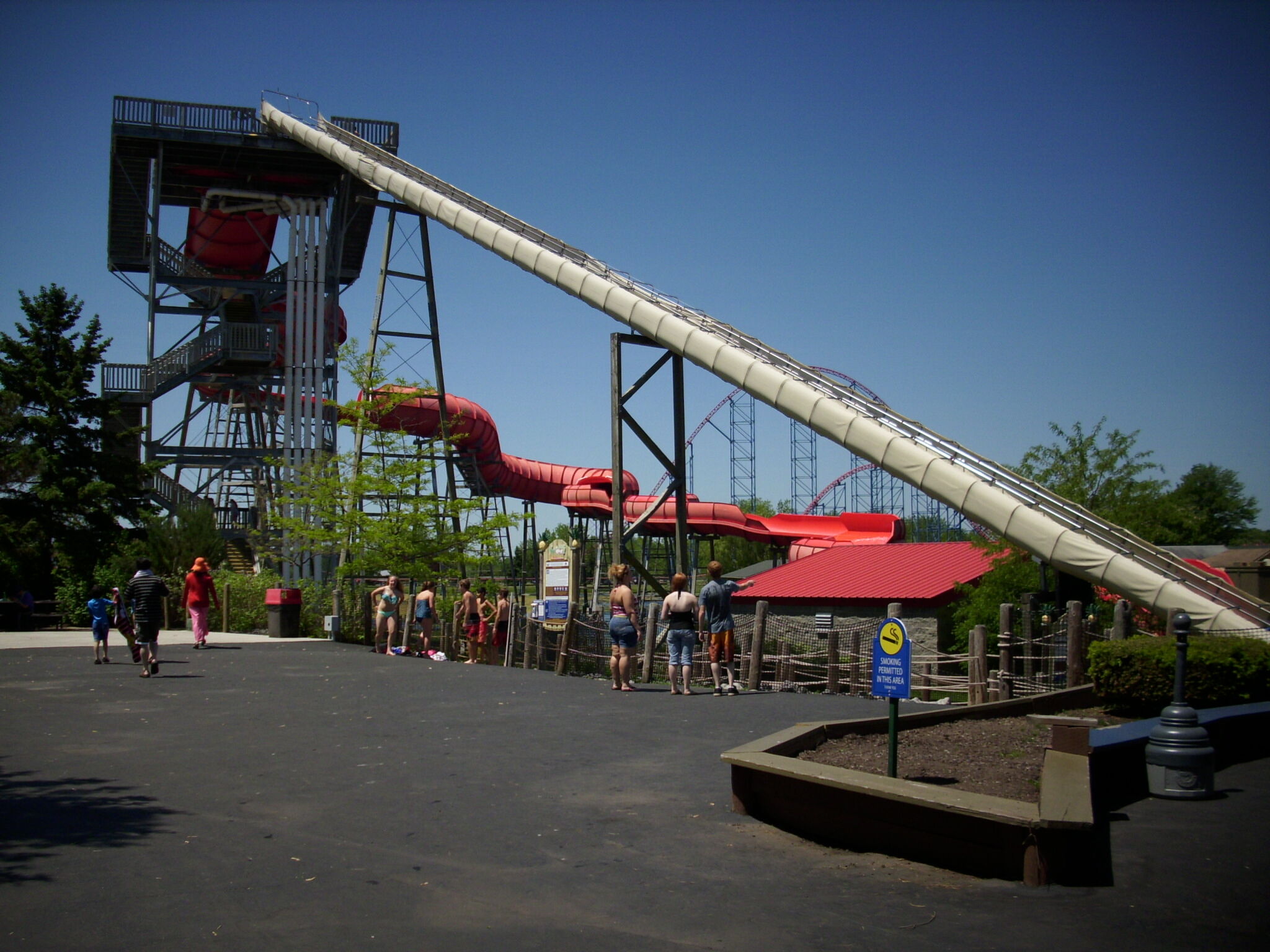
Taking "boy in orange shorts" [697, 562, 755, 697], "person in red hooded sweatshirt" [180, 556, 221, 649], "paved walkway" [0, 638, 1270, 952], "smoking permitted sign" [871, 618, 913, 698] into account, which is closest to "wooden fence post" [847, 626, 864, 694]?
"boy in orange shorts" [697, 562, 755, 697]

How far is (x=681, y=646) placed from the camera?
14.7 metres

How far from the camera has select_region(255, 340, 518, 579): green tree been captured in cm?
2728

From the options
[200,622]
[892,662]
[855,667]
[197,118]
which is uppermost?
[197,118]

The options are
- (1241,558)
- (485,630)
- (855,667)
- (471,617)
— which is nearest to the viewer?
(855,667)

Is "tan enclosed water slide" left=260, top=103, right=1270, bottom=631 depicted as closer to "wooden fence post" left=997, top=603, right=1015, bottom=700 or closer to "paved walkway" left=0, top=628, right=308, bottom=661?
"wooden fence post" left=997, top=603, right=1015, bottom=700

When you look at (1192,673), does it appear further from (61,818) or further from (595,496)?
(595,496)

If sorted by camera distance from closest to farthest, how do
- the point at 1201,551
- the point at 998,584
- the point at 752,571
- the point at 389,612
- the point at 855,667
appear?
the point at 855,667 → the point at 389,612 → the point at 998,584 → the point at 1201,551 → the point at 752,571

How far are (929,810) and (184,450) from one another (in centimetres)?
3511

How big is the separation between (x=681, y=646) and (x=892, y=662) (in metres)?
7.34

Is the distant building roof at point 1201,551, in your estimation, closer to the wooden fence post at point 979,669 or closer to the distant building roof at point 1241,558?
the distant building roof at point 1241,558

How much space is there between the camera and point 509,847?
259 inches

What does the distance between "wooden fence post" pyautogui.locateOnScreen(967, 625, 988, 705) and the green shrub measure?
9.73 ft

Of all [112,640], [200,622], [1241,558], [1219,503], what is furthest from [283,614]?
[1219,503]

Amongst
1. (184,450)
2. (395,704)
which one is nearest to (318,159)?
(184,450)
